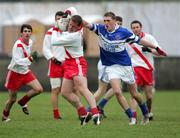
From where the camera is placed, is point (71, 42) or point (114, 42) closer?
point (71, 42)

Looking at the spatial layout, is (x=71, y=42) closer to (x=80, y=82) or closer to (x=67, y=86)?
(x=80, y=82)

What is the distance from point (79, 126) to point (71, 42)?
174cm

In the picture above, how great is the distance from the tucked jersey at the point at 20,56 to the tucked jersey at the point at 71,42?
155cm

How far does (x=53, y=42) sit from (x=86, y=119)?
1715 mm

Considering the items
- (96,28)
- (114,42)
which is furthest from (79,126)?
(96,28)

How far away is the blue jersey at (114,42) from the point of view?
1811 centimetres

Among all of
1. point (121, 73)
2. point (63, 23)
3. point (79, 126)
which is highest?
point (63, 23)

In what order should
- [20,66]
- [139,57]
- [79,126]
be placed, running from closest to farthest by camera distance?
1. [79,126]
2. [20,66]
3. [139,57]

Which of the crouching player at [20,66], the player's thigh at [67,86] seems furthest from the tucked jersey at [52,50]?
the player's thigh at [67,86]

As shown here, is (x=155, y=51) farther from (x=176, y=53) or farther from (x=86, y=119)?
(x=176, y=53)

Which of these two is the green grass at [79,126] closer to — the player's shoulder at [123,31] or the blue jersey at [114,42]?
the blue jersey at [114,42]

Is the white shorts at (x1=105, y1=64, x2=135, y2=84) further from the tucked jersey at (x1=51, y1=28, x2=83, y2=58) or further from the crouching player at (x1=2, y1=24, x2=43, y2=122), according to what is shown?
the crouching player at (x1=2, y1=24, x2=43, y2=122)

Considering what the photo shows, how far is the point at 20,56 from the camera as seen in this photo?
19453 mm

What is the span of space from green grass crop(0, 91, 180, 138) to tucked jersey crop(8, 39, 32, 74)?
118 cm
